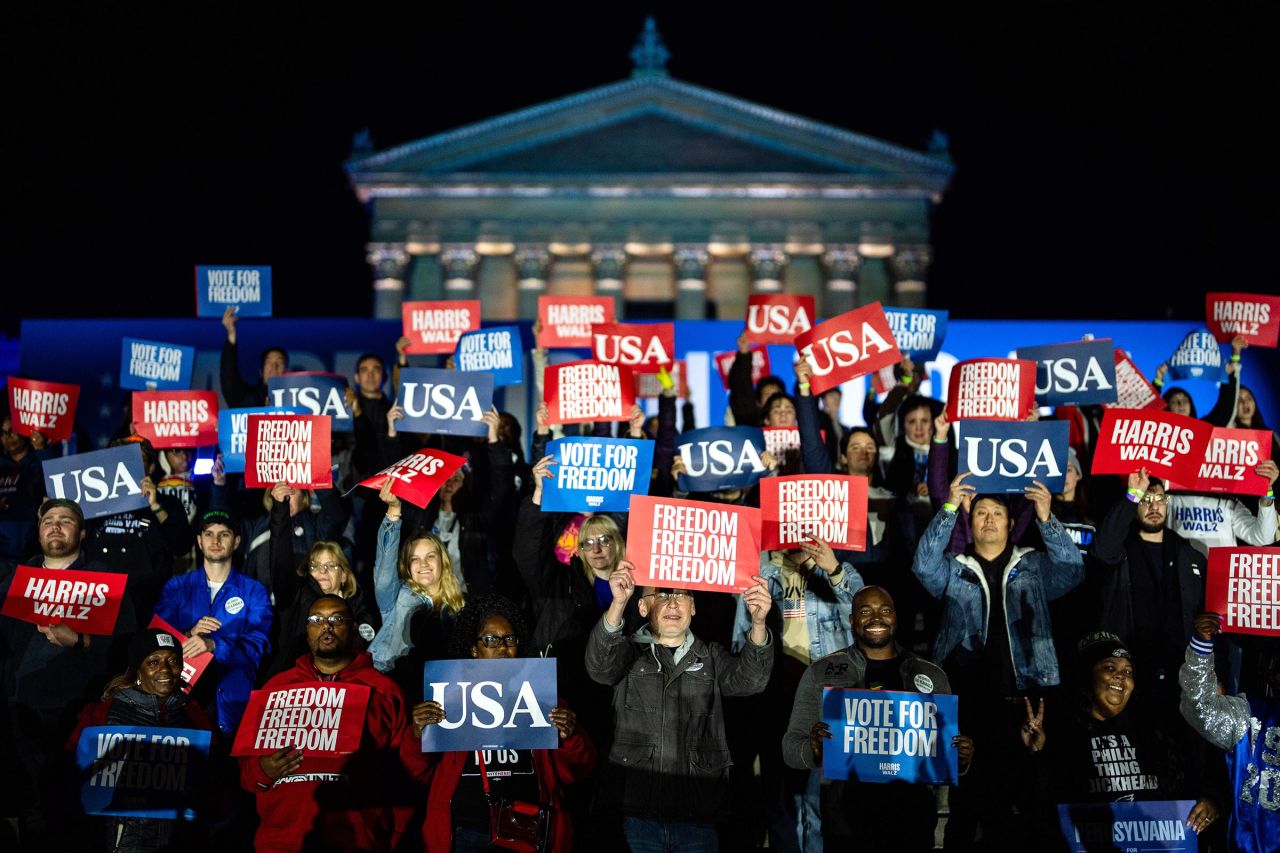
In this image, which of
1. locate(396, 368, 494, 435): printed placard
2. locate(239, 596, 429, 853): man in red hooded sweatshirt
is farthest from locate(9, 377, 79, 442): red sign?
locate(239, 596, 429, 853): man in red hooded sweatshirt

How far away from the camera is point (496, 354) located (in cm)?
1158

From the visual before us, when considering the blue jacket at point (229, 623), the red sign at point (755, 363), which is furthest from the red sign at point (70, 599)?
the red sign at point (755, 363)

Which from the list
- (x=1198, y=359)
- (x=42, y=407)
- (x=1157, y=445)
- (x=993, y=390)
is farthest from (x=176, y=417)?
(x=1198, y=359)

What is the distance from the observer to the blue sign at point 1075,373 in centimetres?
1030

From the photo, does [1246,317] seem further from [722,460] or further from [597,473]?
[597,473]

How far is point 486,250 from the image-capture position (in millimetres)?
38750

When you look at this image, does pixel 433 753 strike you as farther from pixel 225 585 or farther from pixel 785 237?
pixel 785 237

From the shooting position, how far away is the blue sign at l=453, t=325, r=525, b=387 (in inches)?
455

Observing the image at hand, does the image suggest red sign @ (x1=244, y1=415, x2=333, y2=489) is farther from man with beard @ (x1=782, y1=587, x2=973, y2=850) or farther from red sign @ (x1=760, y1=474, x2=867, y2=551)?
man with beard @ (x1=782, y1=587, x2=973, y2=850)

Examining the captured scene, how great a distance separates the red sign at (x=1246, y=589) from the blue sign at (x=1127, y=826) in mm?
1390

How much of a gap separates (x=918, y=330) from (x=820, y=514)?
13.3ft

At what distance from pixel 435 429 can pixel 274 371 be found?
238cm

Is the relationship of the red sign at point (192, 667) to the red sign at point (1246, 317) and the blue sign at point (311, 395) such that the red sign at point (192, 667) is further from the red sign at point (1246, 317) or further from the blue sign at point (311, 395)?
the red sign at point (1246, 317)

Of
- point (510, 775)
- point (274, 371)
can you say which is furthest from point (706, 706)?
point (274, 371)
